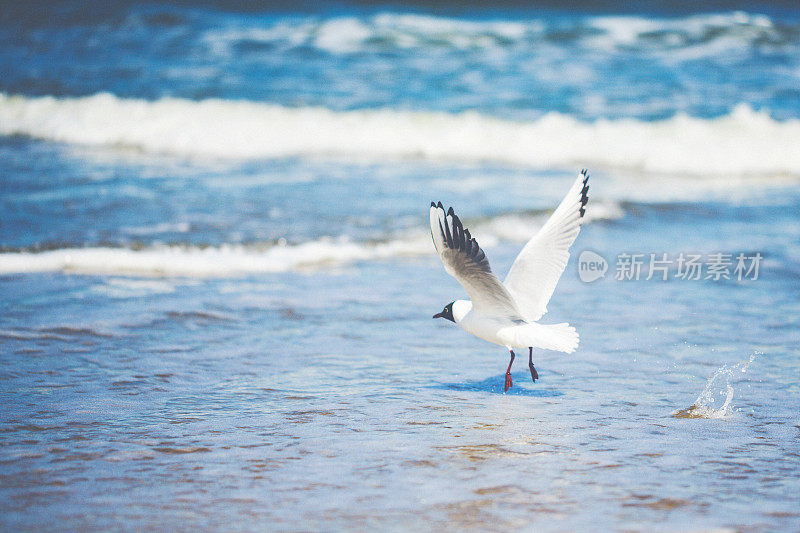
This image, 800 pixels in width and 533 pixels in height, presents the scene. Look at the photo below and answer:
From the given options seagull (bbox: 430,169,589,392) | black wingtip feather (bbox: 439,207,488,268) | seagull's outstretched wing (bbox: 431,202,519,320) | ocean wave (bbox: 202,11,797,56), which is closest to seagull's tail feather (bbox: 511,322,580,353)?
seagull (bbox: 430,169,589,392)

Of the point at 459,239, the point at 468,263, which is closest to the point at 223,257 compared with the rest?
the point at 468,263

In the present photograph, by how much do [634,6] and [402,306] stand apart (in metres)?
19.8

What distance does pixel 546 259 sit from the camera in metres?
5.04

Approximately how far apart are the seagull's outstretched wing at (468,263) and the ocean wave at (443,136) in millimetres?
9065

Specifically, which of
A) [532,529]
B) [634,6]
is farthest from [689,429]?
[634,6]

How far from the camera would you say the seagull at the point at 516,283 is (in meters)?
4.25

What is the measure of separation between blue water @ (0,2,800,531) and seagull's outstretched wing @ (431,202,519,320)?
0.50 metres

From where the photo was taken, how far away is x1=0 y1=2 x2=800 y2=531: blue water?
355cm

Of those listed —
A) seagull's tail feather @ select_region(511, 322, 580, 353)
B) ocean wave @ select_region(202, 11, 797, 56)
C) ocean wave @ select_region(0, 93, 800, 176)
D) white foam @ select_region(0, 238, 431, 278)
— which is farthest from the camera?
ocean wave @ select_region(202, 11, 797, 56)

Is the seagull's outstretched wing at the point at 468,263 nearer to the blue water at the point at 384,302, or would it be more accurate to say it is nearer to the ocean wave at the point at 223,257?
the blue water at the point at 384,302

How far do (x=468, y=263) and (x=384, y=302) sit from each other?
7.89 feet

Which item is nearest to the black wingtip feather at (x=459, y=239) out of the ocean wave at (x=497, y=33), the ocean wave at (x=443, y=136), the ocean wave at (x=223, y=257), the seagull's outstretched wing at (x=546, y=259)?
the seagull's outstretched wing at (x=546, y=259)

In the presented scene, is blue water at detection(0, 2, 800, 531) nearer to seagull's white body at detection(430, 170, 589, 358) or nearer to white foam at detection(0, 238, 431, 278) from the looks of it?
white foam at detection(0, 238, 431, 278)

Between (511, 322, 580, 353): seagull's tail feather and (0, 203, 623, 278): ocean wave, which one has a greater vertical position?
(0, 203, 623, 278): ocean wave
